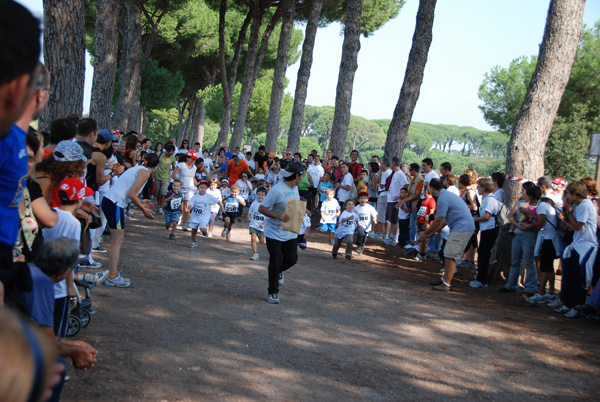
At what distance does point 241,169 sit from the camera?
16.4 m

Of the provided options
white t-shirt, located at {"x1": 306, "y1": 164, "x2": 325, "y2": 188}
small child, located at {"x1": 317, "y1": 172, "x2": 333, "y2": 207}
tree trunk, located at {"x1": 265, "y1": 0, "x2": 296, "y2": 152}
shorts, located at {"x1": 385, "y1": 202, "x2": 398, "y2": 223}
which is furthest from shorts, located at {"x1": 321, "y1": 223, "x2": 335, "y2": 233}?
tree trunk, located at {"x1": 265, "y1": 0, "x2": 296, "y2": 152}

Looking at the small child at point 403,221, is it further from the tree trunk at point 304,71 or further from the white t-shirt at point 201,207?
the tree trunk at point 304,71

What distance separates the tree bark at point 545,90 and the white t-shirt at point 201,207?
608 cm

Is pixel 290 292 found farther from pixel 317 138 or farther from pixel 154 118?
pixel 317 138

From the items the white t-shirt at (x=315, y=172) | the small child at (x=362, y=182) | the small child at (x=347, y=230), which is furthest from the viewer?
the white t-shirt at (x=315, y=172)

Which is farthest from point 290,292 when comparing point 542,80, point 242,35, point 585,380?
point 242,35

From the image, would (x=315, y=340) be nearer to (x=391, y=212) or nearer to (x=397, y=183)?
(x=397, y=183)

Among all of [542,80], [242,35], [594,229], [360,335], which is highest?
[242,35]

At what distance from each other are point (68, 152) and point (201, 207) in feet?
22.9

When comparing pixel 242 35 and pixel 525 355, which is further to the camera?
pixel 242 35

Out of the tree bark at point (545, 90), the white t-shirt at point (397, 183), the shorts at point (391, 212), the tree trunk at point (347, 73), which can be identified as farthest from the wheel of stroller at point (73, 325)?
the tree trunk at point (347, 73)

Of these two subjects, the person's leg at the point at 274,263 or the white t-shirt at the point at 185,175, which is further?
the white t-shirt at the point at 185,175

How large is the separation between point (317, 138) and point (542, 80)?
159 m

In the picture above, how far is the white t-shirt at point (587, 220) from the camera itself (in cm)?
814
